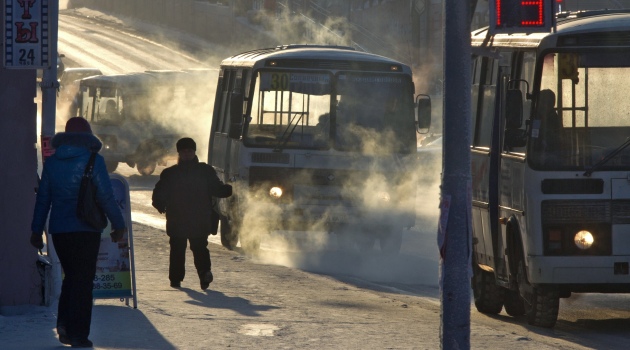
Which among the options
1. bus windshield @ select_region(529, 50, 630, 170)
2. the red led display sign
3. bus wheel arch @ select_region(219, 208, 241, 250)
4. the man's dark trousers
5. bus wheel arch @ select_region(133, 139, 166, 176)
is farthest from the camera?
bus wheel arch @ select_region(133, 139, 166, 176)

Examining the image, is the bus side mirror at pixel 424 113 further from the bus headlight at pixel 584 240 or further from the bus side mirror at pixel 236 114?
the bus headlight at pixel 584 240

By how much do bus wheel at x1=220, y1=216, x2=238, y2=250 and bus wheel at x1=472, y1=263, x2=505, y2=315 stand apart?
6.10 meters

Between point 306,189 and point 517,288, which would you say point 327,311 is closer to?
point 517,288

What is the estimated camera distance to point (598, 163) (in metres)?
11.8

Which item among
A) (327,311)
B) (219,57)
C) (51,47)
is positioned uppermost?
(219,57)

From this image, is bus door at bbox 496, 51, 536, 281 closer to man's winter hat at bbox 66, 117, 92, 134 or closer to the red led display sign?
the red led display sign

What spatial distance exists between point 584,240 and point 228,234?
904 centimetres

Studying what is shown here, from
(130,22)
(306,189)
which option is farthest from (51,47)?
(130,22)

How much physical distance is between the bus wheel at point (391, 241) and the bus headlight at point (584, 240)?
7255 millimetres

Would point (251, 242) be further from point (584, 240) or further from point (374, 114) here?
point (584, 240)

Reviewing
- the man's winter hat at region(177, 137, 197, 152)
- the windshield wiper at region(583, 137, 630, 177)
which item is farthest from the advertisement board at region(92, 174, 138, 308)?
the windshield wiper at region(583, 137, 630, 177)

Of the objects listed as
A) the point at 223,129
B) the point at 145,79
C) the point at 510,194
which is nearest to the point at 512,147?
the point at 510,194

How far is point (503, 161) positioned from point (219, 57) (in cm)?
6568

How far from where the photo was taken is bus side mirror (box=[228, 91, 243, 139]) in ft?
61.2
